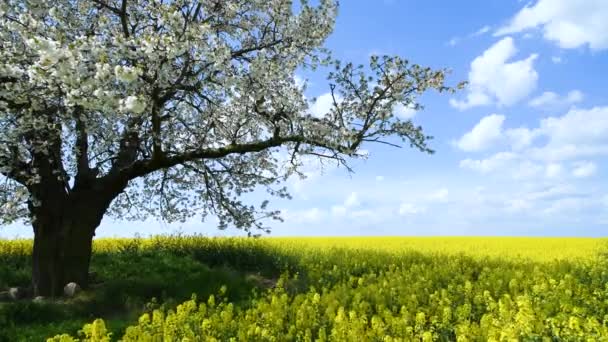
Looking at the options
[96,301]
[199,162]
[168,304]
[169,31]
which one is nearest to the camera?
[169,31]

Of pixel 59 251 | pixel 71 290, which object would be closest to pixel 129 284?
pixel 71 290

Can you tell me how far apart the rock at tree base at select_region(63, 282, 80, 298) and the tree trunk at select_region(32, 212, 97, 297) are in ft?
1.21

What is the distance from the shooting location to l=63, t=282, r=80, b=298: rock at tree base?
1702cm

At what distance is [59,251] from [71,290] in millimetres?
1283

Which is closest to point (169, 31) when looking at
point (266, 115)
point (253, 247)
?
point (266, 115)

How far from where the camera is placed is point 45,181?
697 inches

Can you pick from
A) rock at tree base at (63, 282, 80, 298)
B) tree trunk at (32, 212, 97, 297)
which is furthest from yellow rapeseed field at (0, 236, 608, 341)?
tree trunk at (32, 212, 97, 297)

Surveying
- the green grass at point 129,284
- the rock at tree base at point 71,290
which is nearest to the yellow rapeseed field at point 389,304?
the green grass at point 129,284

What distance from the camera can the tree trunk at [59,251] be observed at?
17.4 m

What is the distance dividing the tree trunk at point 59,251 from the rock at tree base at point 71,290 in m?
0.37

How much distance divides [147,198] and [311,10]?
9.72 m

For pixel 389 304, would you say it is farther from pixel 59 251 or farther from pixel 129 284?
pixel 59 251

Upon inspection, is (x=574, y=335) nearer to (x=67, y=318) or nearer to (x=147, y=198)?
(x=67, y=318)

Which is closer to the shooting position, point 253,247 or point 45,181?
point 45,181
